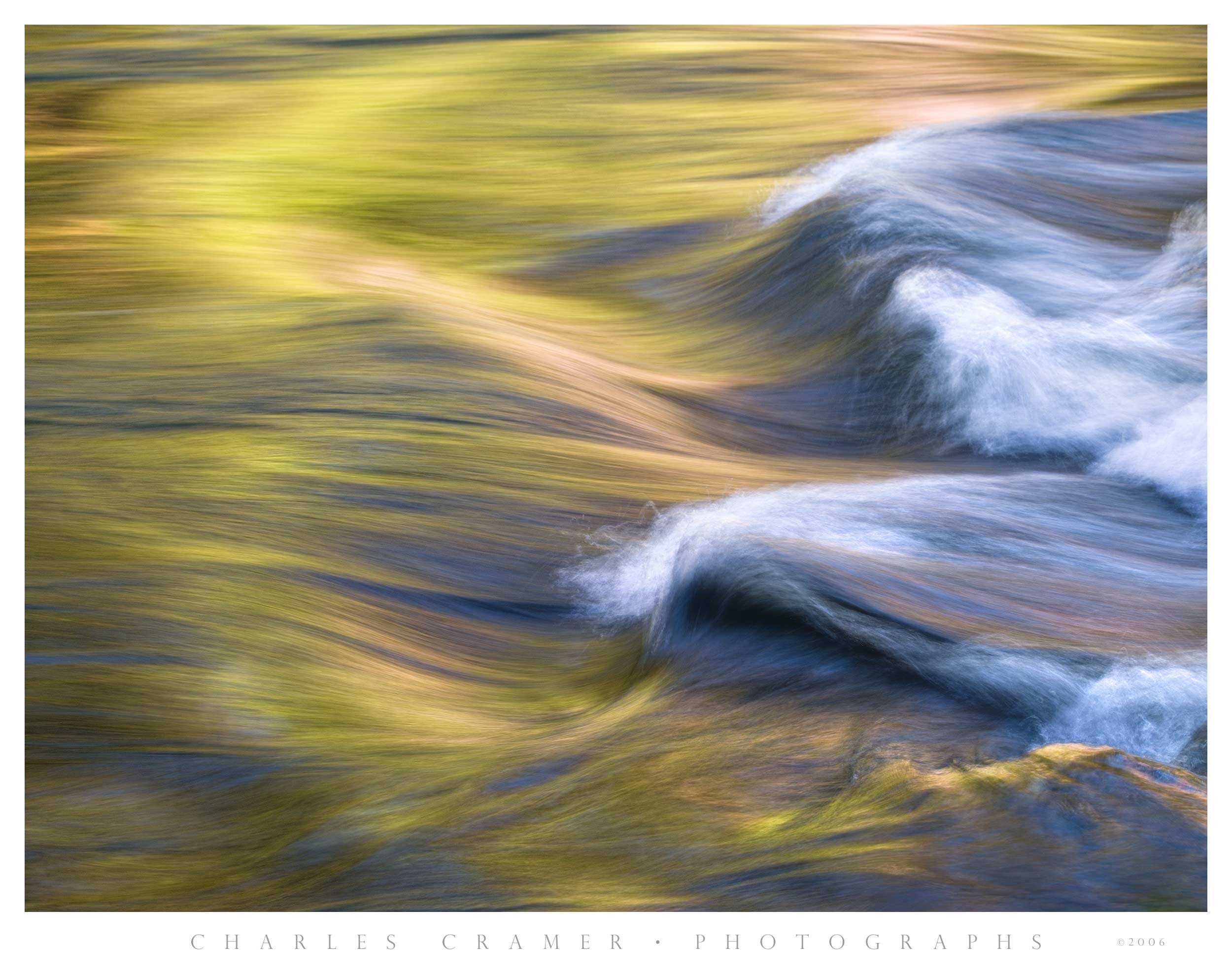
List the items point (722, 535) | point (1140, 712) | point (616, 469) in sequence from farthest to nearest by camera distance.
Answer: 1. point (616, 469)
2. point (722, 535)
3. point (1140, 712)

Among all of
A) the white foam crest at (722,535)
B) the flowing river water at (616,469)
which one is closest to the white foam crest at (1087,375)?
the flowing river water at (616,469)

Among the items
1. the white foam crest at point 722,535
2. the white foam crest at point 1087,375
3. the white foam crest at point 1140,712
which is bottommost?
the white foam crest at point 1140,712

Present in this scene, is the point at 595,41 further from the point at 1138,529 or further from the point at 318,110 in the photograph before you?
the point at 1138,529

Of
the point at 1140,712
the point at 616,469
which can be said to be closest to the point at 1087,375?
the point at 1140,712

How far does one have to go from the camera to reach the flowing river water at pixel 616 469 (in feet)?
5.10

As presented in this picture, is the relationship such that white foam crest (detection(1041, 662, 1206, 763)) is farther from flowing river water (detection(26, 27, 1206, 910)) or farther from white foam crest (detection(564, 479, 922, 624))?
white foam crest (detection(564, 479, 922, 624))

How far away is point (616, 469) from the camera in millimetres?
2045

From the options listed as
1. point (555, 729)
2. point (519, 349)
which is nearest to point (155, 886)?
point (555, 729)

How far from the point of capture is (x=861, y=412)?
2.14 meters

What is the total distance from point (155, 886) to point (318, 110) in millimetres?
1660

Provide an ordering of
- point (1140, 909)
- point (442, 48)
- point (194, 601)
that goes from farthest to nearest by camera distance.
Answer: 1. point (442, 48)
2. point (194, 601)
3. point (1140, 909)

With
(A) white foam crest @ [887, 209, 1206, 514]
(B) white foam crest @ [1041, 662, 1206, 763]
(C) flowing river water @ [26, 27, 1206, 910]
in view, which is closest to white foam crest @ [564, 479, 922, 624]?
(C) flowing river water @ [26, 27, 1206, 910]

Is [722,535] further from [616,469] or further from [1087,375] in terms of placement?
[1087,375]

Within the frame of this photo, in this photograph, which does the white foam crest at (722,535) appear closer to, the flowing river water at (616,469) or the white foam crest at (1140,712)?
the flowing river water at (616,469)
